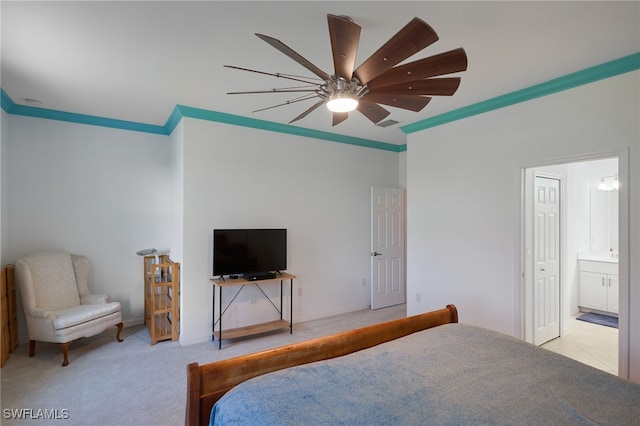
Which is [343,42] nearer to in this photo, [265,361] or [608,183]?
[265,361]

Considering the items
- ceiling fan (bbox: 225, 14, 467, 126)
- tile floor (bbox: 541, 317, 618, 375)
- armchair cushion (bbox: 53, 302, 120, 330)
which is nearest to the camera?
ceiling fan (bbox: 225, 14, 467, 126)

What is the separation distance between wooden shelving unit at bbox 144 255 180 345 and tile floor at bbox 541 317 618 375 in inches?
167

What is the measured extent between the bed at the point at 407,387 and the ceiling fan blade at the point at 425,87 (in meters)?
1.57

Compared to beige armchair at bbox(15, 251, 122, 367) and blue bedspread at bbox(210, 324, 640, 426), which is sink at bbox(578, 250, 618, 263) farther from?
beige armchair at bbox(15, 251, 122, 367)

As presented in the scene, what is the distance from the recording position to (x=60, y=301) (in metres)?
3.51

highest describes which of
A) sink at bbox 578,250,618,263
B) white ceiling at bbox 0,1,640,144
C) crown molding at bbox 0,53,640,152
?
white ceiling at bbox 0,1,640,144

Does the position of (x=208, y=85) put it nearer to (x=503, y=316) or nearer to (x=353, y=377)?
(x=353, y=377)

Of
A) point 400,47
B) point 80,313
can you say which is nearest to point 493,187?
point 400,47

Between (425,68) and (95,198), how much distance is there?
4211 millimetres

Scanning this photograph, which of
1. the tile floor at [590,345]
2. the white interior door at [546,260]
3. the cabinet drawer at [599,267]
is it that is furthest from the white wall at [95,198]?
the cabinet drawer at [599,267]

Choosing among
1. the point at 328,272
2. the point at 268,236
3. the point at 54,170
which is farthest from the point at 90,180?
the point at 328,272

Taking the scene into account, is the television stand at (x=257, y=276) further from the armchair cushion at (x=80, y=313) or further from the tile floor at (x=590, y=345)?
the tile floor at (x=590, y=345)

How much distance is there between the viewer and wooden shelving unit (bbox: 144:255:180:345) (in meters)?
3.63

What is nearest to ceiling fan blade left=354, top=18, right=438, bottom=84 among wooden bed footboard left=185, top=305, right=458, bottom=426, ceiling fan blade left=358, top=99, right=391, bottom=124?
ceiling fan blade left=358, top=99, right=391, bottom=124
